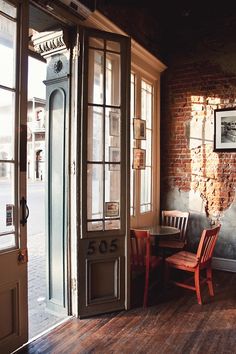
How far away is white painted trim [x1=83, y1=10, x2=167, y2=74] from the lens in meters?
3.15

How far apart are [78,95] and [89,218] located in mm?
1176

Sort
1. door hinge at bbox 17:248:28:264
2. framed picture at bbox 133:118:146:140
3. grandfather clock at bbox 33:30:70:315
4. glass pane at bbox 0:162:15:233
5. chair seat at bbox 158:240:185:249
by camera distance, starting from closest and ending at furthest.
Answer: glass pane at bbox 0:162:15:233, door hinge at bbox 17:248:28:264, grandfather clock at bbox 33:30:70:315, chair seat at bbox 158:240:185:249, framed picture at bbox 133:118:146:140

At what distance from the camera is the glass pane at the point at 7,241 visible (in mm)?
2283

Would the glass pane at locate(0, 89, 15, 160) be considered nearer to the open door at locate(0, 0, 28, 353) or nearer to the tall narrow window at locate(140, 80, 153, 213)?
the open door at locate(0, 0, 28, 353)

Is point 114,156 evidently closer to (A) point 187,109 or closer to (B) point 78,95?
(B) point 78,95

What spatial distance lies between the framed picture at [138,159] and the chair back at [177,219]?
794 mm

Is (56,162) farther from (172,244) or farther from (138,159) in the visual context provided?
(172,244)

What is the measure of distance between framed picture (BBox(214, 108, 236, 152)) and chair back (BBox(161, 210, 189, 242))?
1050 millimetres

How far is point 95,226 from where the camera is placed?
118 inches

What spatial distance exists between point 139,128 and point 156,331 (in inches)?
95.8

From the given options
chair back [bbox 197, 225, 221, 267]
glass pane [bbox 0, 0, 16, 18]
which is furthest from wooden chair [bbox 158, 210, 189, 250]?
glass pane [bbox 0, 0, 16, 18]

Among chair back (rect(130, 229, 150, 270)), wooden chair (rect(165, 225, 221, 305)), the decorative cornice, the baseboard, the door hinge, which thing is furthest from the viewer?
the baseboard

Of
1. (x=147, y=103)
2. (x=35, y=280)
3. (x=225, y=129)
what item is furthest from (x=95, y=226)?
(x=225, y=129)

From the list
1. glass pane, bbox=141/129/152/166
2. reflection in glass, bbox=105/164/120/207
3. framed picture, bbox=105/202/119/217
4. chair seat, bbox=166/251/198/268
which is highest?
glass pane, bbox=141/129/152/166
